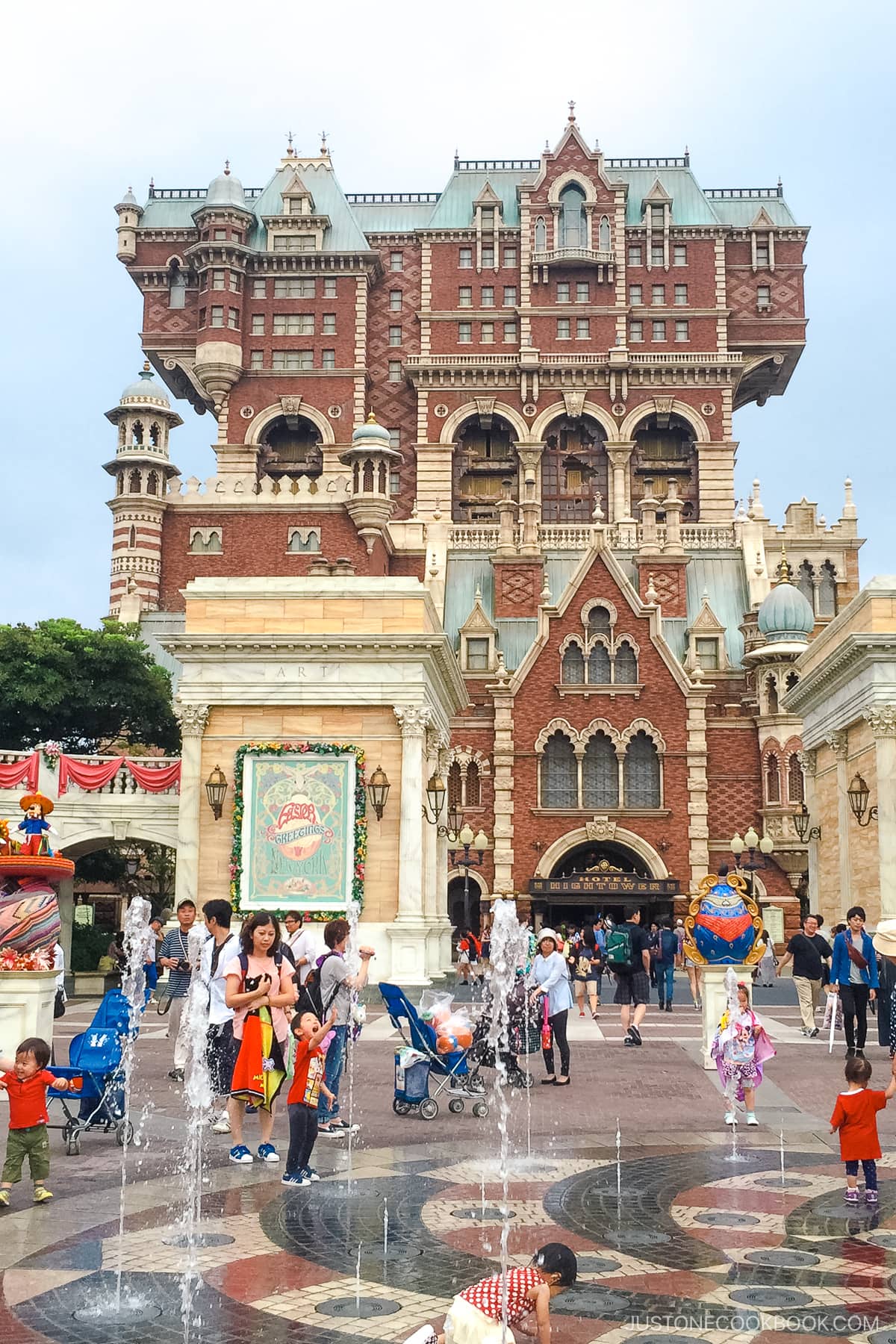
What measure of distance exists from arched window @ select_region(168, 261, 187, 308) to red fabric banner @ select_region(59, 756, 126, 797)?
48413mm

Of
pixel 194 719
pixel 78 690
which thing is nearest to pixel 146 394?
pixel 78 690

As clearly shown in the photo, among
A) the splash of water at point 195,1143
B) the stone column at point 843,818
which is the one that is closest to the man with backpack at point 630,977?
the splash of water at point 195,1143

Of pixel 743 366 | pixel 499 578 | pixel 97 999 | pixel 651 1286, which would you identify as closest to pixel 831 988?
pixel 651 1286

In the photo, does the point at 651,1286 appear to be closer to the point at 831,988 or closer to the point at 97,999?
the point at 831,988

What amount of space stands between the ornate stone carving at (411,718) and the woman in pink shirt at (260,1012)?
1578 centimetres

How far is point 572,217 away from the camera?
7531 centimetres

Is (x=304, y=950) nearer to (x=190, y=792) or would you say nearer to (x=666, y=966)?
(x=190, y=792)

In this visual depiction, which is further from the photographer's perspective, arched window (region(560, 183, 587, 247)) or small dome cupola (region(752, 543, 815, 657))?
arched window (region(560, 183, 587, 247))

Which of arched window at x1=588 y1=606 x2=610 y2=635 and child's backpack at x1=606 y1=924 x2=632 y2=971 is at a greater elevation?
arched window at x1=588 y1=606 x2=610 y2=635

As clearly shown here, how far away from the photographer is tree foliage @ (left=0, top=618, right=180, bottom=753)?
4425 centimetres

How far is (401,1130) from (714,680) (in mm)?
43687

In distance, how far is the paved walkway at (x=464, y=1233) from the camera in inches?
277

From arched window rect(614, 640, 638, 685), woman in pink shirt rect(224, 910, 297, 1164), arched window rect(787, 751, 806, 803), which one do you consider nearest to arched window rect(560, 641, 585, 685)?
arched window rect(614, 640, 638, 685)

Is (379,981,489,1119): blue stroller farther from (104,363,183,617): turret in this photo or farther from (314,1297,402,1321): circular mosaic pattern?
(104,363,183,617): turret
